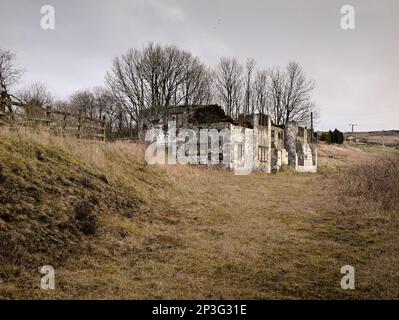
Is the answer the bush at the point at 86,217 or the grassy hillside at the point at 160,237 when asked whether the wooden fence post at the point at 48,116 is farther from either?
the bush at the point at 86,217

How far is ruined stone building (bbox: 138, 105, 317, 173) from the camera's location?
2627 cm

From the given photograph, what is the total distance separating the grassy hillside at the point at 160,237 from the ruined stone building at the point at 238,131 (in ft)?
41.7

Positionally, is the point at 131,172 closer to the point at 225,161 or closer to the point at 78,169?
the point at 78,169

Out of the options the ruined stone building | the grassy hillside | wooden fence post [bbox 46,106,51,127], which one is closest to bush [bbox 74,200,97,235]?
the grassy hillside

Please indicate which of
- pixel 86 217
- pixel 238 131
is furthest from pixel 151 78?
pixel 86 217

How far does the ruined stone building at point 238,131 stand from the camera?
26266mm

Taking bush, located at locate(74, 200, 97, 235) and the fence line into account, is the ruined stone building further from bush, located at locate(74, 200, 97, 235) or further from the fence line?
bush, located at locate(74, 200, 97, 235)

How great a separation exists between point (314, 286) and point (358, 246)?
9.77ft

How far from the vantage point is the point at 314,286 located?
5.52 metres

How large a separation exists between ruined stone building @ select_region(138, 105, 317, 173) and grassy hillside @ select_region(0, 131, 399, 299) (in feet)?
41.7

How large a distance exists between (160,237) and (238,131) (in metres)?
19.6

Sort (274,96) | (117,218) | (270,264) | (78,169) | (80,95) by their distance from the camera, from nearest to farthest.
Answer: (270,264), (117,218), (78,169), (274,96), (80,95)

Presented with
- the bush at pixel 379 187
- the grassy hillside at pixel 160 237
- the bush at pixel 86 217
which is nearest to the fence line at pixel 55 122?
the grassy hillside at pixel 160 237
